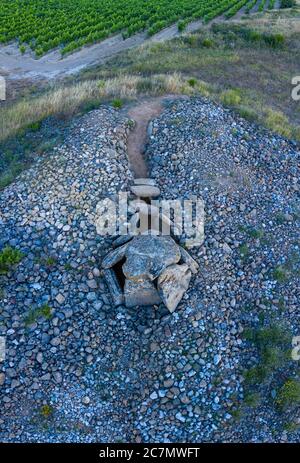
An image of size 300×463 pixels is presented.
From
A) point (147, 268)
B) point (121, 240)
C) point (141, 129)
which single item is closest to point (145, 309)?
point (147, 268)

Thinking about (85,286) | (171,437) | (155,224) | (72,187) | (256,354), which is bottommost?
(171,437)

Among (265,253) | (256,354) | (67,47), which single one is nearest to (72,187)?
(265,253)

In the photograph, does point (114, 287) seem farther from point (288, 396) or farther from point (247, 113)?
point (247, 113)

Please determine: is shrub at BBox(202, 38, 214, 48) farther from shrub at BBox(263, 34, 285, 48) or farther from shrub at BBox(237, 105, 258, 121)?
shrub at BBox(237, 105, 258, 121)

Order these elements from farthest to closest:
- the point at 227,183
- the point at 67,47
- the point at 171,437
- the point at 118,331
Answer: the point at 67,47 → the point at 227,183 → the point at 118,331 → the point at 171,437

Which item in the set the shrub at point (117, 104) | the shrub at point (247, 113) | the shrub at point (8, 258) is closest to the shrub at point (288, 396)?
the shrub at point (8, 258)

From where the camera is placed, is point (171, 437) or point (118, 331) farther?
point (118, 331)

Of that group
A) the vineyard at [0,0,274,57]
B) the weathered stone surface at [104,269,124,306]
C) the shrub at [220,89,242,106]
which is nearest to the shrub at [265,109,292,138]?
the shrub at [220,89,242,106]

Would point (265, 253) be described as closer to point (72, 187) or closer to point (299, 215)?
point (299, 215)
